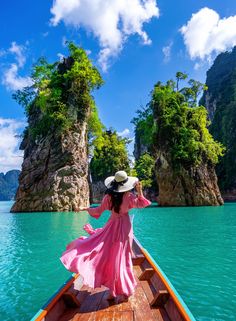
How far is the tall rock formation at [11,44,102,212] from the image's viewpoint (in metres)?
32.4

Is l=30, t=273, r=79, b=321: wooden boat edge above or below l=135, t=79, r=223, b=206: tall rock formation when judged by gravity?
below

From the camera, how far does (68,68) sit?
37.2 meters

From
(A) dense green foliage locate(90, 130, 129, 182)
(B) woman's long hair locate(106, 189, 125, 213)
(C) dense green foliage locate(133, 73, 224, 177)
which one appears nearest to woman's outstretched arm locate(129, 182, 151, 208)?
(B) woman's long hair locate(106, 189, 125, 213)

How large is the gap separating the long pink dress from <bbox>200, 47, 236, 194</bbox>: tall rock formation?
63.7 meters

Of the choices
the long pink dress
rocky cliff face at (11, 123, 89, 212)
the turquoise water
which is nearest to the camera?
the long pink dress

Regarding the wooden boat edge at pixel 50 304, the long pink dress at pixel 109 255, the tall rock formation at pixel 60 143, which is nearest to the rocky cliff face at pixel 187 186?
the tall rock formation at pixel 60 143

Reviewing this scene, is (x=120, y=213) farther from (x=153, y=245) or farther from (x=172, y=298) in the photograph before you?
(x=153, y=245)

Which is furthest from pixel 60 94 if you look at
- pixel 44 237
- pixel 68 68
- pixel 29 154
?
pixel 44 237

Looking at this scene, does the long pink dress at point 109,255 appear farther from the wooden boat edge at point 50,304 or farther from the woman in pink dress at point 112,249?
the wooden boat edge at point 50,304

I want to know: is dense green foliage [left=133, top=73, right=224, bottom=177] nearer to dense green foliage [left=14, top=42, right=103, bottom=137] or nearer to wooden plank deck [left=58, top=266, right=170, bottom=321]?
dense green foliage [left=14, top=42, right=103, bottom=137]

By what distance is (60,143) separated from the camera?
3406 centimetres

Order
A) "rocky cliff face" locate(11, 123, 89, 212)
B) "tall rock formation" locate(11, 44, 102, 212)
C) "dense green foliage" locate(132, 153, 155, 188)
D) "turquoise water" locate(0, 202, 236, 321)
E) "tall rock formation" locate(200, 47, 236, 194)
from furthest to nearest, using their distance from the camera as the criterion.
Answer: "tall rock formation" locate(200, 47, 236, 194) → "dense green foliage" locate(132, 153, 155, 188) → "tall rock formation" locate(11, 44, 102, 212) → "rocky cliff face" locate(11, 123, 89, 212) → "turquoise water" locate(0, 202, 236, 321)

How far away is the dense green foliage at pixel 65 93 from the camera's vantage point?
113ft

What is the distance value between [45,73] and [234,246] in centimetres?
3468
